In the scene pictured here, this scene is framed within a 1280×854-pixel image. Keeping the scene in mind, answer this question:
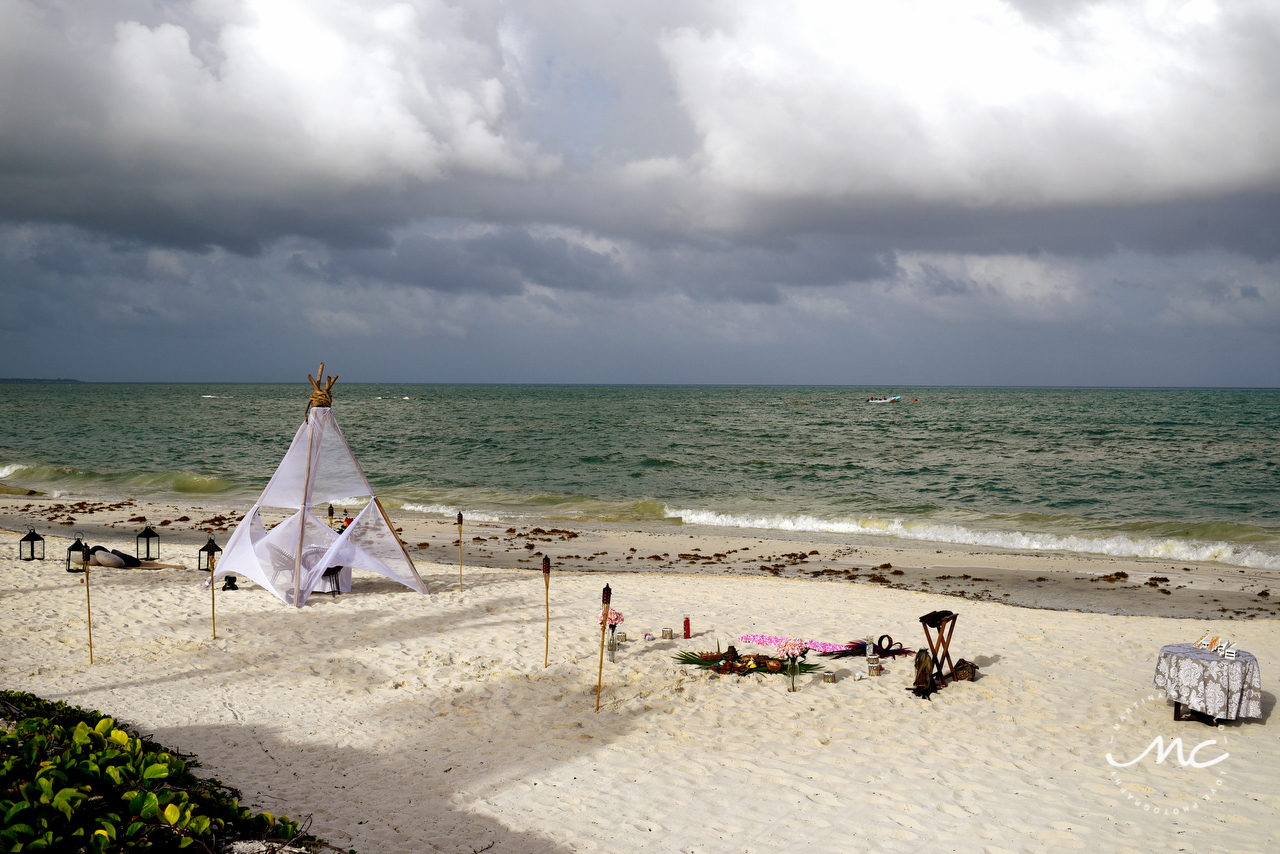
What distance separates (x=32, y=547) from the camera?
14.9 metres

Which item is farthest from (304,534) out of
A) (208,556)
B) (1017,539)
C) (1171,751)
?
(1017,539)

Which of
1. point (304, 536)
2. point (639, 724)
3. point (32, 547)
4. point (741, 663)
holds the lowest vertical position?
point (639, 724)

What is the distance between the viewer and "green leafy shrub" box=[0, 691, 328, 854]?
10.1 feet

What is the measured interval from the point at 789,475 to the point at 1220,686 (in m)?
28.3

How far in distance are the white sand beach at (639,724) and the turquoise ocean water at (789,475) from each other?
12.6m

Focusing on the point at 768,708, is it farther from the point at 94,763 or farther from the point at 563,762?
the point at 94,763

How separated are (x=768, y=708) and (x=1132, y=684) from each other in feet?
15.9

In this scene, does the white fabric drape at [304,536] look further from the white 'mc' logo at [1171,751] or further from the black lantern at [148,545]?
the white 'mc' logo at [1171,751]

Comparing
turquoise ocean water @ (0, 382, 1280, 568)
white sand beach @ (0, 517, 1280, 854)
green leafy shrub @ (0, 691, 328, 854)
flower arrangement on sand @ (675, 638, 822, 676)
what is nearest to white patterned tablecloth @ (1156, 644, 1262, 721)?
white sand beach @ (0, 517, 1280, 854)

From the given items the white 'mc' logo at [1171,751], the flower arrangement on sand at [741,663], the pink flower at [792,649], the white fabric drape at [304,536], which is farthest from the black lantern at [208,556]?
the white 'mc' logo at [1171,751]

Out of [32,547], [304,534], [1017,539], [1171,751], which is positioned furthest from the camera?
[1017,539]

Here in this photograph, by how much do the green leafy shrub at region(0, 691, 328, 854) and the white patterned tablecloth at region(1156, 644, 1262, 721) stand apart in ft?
29.2

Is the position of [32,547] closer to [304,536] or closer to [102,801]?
[304,536]

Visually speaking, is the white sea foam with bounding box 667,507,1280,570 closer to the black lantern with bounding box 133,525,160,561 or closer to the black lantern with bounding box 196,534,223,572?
the black lantern with bounding box 196,534,223,572
